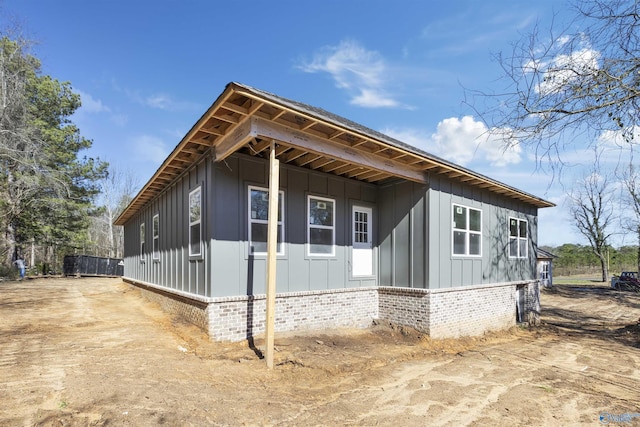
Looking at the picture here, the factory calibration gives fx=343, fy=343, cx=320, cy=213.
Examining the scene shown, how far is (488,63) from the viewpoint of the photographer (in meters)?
5.25

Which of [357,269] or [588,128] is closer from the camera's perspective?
[588,128]

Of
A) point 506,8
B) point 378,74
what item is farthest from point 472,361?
point 378,74

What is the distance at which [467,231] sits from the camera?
387 inches

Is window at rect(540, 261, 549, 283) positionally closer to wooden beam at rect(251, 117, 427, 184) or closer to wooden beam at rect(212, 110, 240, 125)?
wooden beam at rect(251, 117, 427, 184)

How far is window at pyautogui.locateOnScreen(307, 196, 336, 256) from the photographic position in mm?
8094

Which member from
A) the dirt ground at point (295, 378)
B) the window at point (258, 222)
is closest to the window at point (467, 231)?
the dirt ground at point (295, 378)

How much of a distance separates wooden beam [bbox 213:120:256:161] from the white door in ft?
13.1

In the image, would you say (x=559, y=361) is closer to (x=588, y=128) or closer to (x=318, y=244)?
(x=588, y=128)

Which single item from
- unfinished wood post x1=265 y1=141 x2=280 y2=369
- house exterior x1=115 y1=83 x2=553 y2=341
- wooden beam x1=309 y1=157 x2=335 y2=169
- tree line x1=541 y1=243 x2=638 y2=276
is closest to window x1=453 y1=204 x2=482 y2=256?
house exterior x1=115 y1=83 x2=553 y2=341

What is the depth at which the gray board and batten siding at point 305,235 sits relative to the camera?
679cm

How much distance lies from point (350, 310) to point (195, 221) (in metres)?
4.32

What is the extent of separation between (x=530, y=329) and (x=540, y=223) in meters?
4.64

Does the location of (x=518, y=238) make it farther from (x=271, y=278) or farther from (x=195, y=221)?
(x=195, y=221)

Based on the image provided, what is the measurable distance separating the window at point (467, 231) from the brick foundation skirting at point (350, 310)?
3.49 ft
